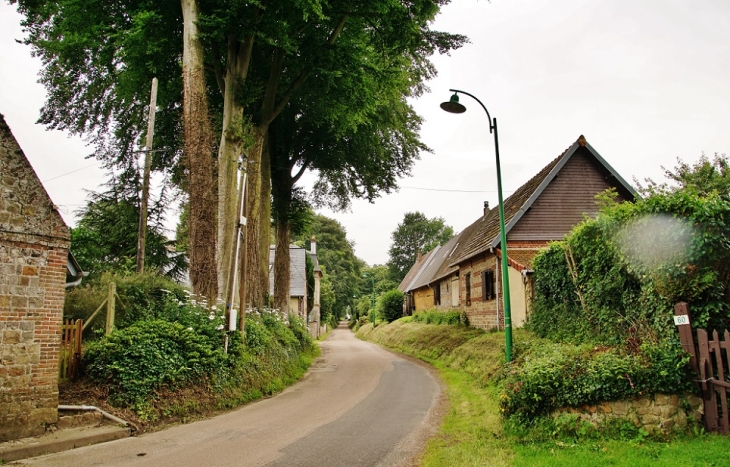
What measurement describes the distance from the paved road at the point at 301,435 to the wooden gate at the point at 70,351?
2.07 metres

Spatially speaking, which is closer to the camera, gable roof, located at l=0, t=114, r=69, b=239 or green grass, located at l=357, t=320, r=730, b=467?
green grass, located at l=357, t=320, r=730, b=467

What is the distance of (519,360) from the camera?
1046 cm

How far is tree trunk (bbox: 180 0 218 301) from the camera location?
490 inches

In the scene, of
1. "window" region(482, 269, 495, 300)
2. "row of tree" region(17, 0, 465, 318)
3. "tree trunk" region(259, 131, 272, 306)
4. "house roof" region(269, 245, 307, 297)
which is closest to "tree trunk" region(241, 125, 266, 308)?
"row of tree" region(17, 0, 465, 318)

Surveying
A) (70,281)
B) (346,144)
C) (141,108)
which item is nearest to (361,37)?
(346,144)

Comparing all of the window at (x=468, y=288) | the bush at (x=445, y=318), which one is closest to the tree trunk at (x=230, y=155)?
the window at (x=468, y=288)

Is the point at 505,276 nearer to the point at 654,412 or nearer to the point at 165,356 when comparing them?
the point at 654,412

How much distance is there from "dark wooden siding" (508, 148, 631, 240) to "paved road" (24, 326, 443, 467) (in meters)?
8.41

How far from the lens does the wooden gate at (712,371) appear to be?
6.58 metres

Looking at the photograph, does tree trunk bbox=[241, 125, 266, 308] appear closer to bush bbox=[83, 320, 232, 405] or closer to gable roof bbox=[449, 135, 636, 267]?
bush bbox=[83, 320, 232, 405]

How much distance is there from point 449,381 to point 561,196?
30.4ft

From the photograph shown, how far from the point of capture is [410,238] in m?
78.1

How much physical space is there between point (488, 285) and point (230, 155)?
38.3ft

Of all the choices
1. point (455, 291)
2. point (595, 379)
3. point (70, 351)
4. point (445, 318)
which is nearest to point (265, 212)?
point (70, 351)
